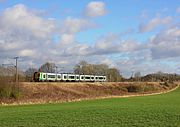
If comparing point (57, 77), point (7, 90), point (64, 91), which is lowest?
point (64, 91)

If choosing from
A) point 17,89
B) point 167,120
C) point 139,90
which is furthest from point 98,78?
point 167,120

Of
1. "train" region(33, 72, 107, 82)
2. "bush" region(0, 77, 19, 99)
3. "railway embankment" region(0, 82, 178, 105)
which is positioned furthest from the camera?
"train" region(33, 72, 107, 82)

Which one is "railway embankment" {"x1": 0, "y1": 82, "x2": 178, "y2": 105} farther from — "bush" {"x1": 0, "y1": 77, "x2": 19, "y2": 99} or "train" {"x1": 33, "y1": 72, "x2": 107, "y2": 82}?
"train" {"x1": 33, "y1": 72, "x2": 107, "y2": 82}

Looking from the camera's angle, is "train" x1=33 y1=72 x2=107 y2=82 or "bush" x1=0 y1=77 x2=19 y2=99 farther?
"train" x1=33 y1=72 x2=107 y2=82

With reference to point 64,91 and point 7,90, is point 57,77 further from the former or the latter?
point 7,90

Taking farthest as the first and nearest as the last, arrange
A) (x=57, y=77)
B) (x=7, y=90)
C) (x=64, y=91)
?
(x=57, y=77)
(x=64, y=91)
(x=7, y=90)

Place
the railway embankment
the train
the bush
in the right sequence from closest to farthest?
the bush
the railway embankment
the train

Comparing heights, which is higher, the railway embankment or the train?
the train

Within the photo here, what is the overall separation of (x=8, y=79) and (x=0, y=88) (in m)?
2.32

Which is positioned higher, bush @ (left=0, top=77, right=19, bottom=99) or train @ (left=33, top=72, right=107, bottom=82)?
train @ (left=33, top=72, right=107, bottom=82)

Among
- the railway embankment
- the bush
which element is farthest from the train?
the bush

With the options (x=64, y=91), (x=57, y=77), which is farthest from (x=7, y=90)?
(x=57, y=77)

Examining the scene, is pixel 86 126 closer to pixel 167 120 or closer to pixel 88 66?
pixel 167 120

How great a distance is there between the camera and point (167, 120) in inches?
915
